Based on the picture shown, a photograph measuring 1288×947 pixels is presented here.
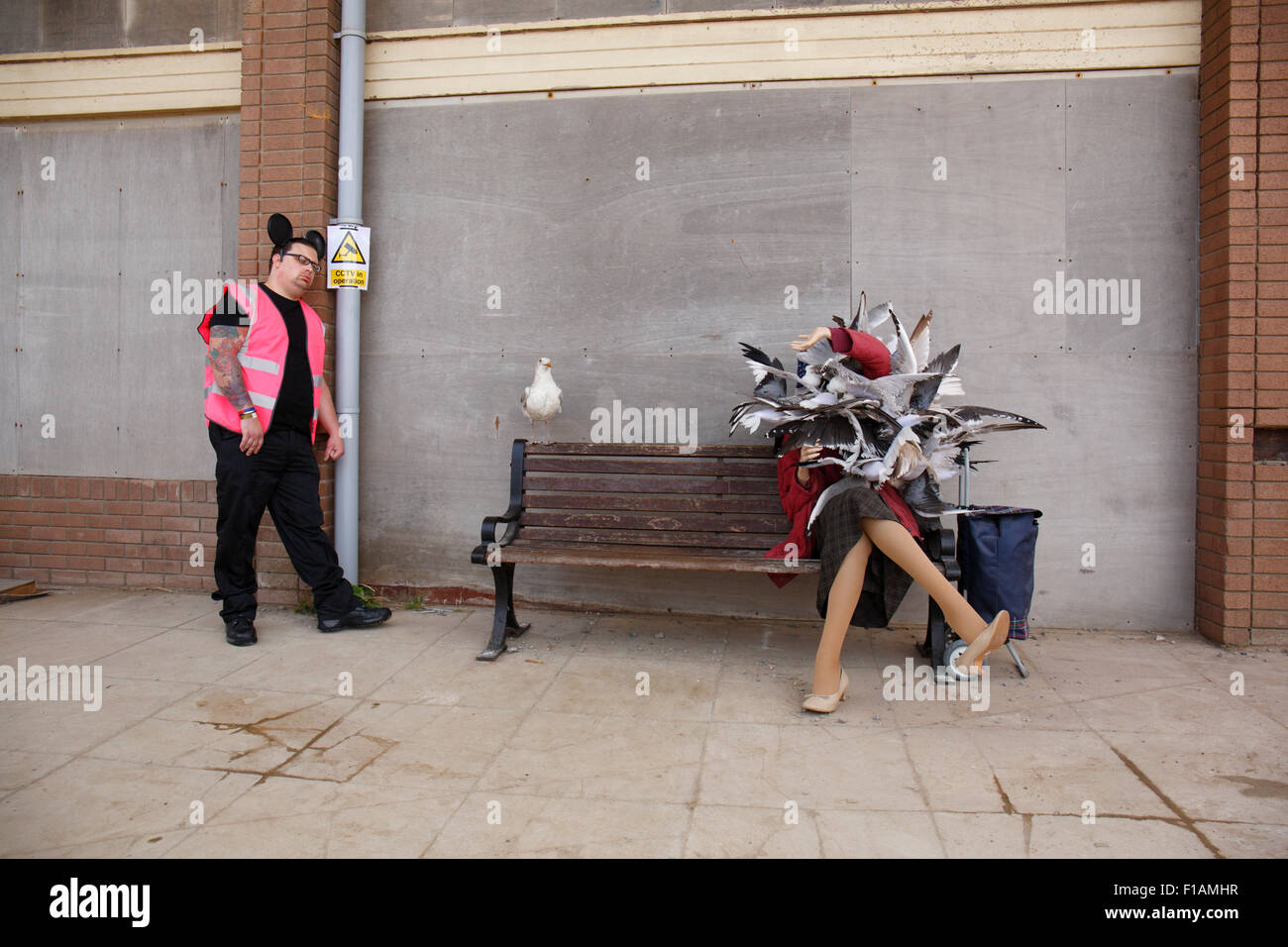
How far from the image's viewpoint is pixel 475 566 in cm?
558

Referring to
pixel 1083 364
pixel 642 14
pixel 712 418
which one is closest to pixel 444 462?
pixel 712 418

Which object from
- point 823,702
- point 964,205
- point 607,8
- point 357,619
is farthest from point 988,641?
point 607,8

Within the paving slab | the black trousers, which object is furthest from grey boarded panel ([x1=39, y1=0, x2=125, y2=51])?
the paving slab

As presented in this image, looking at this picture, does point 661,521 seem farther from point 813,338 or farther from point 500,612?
point 813,338

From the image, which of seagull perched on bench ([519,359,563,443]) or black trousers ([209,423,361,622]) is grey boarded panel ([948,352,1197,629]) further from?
black trousers ([209,423,361,622])

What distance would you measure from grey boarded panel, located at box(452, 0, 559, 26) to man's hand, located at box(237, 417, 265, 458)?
2805 mm

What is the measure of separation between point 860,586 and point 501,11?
410 centimetres

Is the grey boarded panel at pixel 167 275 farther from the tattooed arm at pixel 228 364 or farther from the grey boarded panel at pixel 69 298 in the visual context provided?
the tattooed arm at pixel 228 364

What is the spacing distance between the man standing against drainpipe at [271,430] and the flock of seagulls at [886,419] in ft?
7.92

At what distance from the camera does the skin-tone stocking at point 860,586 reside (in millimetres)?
3781

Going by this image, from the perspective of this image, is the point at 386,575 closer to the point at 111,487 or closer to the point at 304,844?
the point at 111,487

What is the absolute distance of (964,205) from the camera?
5047 millimetres

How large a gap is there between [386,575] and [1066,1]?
518 centimetres

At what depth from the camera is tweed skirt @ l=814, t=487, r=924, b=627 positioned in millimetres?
3809
